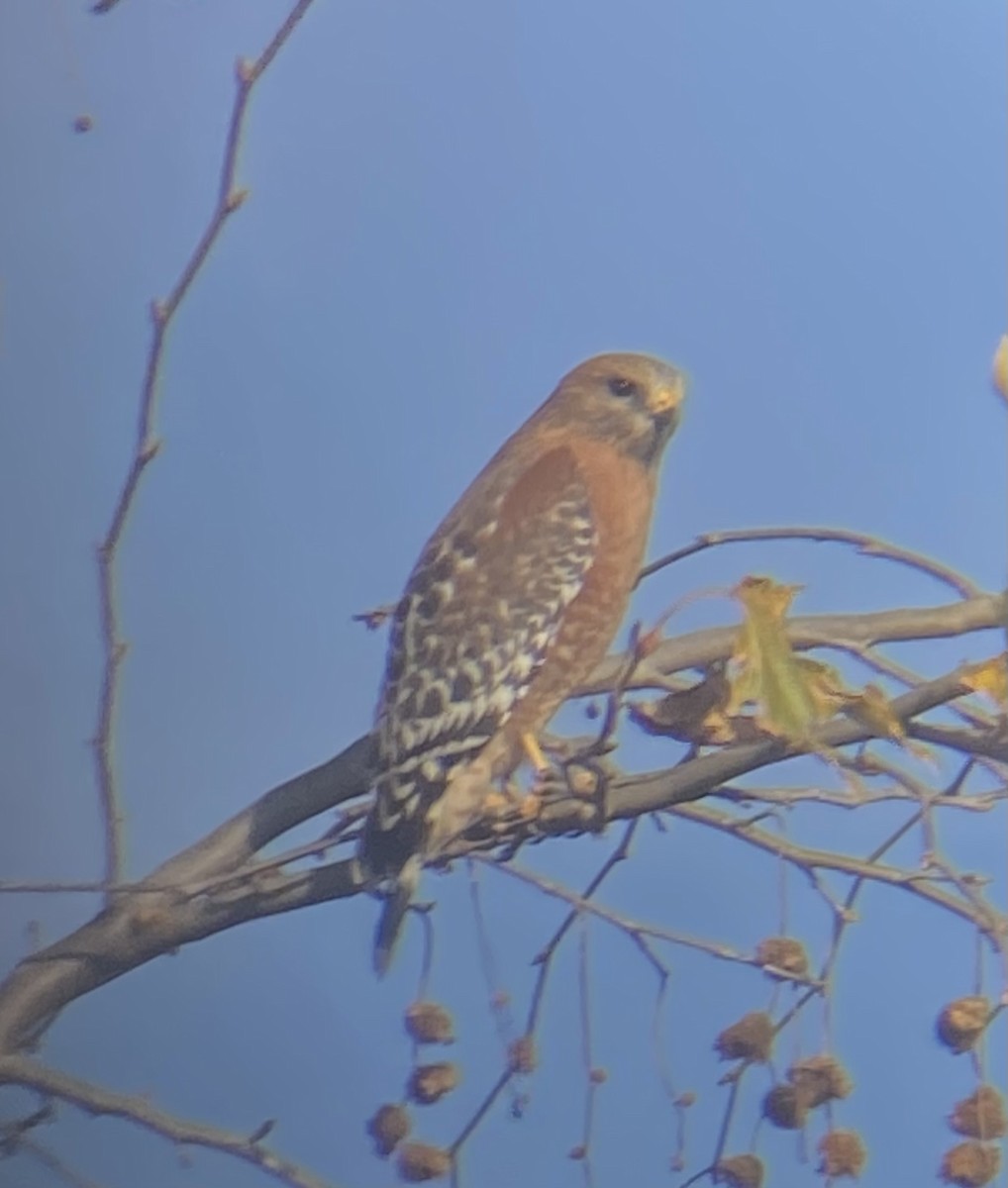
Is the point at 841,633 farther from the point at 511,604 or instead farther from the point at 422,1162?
the point at 422,1162

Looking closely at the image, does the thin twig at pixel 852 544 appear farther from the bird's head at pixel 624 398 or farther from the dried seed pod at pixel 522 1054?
the dried seed pod at pixel 522 1054

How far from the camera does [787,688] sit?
1044 millimetres

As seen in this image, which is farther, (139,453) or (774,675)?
(139,453)

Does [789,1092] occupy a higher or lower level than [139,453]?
lower

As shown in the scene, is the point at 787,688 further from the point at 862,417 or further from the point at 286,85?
the point at 286,85

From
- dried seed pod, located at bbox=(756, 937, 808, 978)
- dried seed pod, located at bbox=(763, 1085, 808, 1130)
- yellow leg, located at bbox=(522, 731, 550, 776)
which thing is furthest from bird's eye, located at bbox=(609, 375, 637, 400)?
dried seed pod, located at bbox=(763, 1085, 808, 1130)

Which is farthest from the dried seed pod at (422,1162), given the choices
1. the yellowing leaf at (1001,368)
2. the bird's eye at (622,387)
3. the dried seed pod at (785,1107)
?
the yellowing leaf at (1001,368)

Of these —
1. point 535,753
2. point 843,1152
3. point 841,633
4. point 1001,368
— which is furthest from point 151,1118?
point 1001,368

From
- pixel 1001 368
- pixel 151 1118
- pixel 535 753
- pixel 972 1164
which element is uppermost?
pixel 1001 368

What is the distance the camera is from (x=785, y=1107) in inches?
43.1

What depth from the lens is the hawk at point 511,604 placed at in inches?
42.5

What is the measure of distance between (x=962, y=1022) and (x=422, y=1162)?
0.40 m

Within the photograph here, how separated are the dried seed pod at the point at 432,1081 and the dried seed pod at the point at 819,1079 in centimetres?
25

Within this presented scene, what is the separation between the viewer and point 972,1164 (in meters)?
1.09
